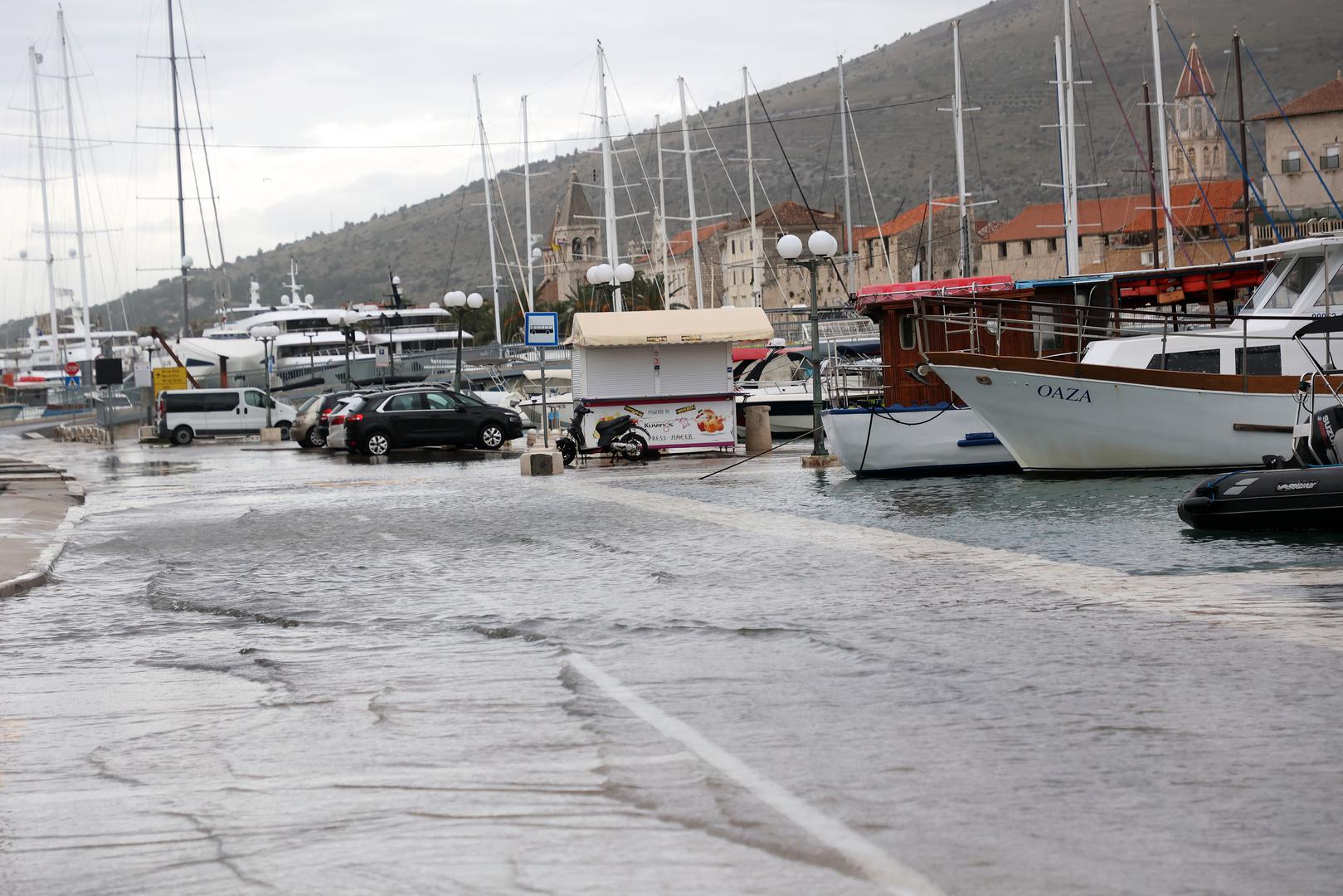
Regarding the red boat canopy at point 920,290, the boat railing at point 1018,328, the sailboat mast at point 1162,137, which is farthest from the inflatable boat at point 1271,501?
the sailboat mast at point 1162,137

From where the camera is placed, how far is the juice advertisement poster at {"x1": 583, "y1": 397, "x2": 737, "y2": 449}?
30891 millimetres

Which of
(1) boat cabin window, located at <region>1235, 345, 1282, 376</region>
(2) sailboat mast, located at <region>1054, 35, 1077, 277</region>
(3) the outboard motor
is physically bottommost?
(3) the outboard motor

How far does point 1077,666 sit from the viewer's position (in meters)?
8.27

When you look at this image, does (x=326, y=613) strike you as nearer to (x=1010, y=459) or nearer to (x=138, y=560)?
(x=138, y=560)

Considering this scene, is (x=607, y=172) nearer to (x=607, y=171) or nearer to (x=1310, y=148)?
(x=607, y=171)

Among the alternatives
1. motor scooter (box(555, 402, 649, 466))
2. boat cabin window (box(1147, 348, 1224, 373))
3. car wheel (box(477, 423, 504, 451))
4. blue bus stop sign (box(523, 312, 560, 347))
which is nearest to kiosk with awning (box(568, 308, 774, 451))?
motor scooter (box(555, 402, 649, 466))

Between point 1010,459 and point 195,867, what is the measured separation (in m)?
20.8

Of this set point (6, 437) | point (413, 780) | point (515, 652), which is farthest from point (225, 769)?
point (6, 437)

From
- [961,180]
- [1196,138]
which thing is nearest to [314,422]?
[961,180]

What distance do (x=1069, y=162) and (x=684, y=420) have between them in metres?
25.2

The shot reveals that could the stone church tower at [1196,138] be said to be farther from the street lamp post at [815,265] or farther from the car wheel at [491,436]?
the street lamp post at [815,265]

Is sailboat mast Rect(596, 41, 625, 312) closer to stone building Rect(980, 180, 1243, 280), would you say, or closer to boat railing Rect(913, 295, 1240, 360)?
boat railing Rect(913, 295, 1240, 360)

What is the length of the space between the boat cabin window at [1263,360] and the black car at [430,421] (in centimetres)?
1895

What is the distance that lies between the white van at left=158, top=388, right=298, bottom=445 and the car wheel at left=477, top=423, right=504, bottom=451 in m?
13.1
